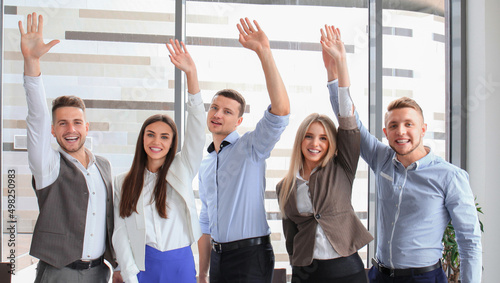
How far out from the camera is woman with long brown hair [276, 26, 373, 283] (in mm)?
1735

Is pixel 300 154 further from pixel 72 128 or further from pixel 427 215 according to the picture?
pixel 72 128

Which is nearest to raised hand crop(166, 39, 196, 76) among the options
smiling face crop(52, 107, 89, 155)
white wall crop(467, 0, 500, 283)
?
smiling face crop(52, 107, 89, 155)

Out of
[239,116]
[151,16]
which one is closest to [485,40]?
[239,116]

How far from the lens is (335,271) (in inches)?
67.4

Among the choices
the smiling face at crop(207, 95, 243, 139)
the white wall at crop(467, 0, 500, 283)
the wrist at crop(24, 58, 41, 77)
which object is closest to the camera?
the wrist at crop(24, 58, 41, 77)

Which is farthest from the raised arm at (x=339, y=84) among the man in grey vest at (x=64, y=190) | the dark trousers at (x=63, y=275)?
the dark trousers at (x=63, y=275)

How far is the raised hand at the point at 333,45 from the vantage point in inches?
73.3

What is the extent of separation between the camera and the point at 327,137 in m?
1.89

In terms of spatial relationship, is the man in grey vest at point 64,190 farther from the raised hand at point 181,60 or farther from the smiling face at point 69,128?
the raised hand at point 181,60

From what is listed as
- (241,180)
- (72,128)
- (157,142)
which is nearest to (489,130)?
(241,180)

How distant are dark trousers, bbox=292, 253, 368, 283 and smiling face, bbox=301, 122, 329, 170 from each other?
46 centimetres

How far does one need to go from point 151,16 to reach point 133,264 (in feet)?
6.67

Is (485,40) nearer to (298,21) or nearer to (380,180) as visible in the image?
(298,21)

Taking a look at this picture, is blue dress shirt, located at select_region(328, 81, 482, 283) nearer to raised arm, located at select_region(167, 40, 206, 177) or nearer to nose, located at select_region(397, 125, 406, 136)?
nose, located at select_region(397, 125, 406, 136)
